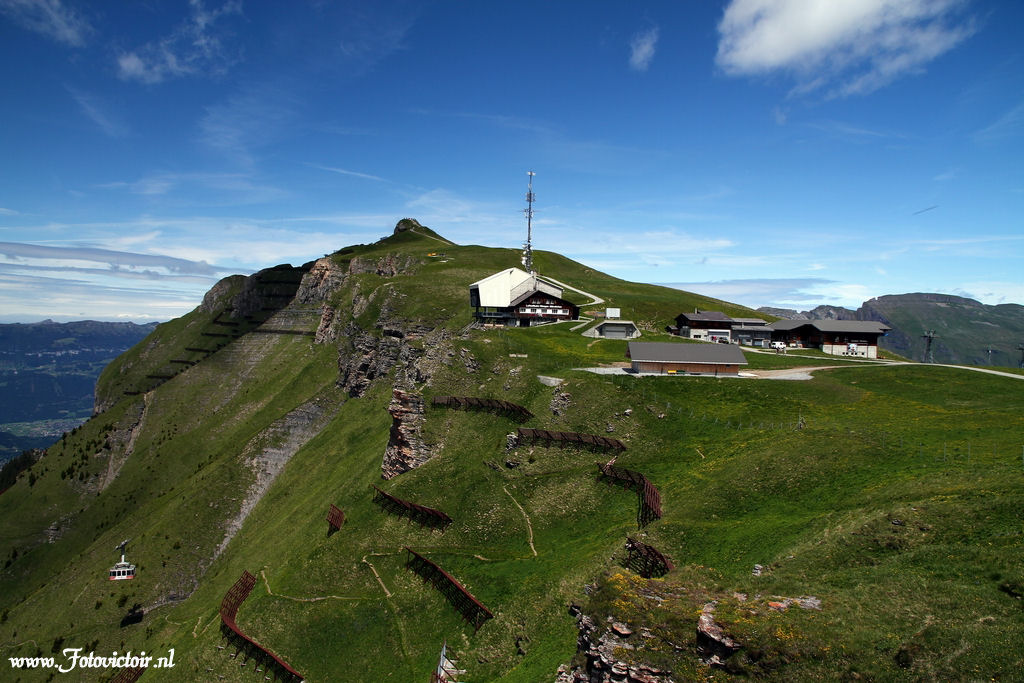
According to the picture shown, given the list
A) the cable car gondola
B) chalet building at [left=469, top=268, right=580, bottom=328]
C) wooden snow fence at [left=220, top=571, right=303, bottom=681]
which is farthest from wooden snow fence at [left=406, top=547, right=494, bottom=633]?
chalet building at [left=469, top=268, right=580, bottom=328]

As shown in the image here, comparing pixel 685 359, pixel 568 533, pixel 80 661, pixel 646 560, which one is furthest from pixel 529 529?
pixel 80 661

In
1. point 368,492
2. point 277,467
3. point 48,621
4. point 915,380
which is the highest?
point 915,380

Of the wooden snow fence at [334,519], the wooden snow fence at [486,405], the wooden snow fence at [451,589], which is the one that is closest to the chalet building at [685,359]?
the wooden snow fence at [486,405]

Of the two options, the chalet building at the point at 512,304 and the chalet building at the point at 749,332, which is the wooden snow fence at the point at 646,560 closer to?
the chalet building at the point at 512,304

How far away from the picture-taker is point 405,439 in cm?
6944

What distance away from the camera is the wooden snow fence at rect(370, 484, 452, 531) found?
170 feet

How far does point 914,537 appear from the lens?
2681 centimetres

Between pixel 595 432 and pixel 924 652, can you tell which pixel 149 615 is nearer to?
pixel 595 432

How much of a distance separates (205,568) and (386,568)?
189 ft

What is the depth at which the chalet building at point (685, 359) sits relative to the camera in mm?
68500

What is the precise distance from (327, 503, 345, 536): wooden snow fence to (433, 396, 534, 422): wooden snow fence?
17.6 m

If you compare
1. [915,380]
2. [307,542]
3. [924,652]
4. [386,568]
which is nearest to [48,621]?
[307,542]

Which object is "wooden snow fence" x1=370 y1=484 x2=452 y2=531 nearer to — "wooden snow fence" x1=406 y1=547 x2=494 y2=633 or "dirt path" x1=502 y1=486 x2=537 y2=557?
"wooden snow fence" x1=406 y1=547 x2=494 y2=633

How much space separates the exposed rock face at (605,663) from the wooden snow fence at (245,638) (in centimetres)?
3044
